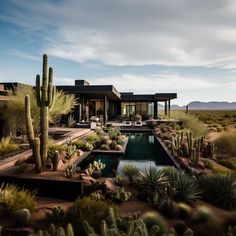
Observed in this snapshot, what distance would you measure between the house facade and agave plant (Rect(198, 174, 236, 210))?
1578 centimetres

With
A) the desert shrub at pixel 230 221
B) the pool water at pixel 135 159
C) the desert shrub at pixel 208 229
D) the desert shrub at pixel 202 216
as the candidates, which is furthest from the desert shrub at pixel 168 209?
the pool water at pixel 135 159

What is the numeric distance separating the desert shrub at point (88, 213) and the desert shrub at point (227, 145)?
10677mm

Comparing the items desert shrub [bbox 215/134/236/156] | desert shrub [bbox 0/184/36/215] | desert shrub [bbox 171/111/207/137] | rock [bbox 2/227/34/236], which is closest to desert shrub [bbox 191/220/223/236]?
rock [bbox 2/227/34/236]

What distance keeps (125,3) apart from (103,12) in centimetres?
104

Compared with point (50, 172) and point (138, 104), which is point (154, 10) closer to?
point (50, 172)

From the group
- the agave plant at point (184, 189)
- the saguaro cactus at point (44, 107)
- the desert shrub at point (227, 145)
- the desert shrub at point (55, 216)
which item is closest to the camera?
the desert shrub at point (55, 216)

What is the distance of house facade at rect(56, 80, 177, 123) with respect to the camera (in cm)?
2392

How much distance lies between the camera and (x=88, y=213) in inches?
233

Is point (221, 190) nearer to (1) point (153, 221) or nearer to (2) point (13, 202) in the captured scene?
(1) point (153, 221)

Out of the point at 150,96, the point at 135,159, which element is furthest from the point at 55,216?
the point at 150,96

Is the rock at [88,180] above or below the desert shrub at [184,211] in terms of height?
above

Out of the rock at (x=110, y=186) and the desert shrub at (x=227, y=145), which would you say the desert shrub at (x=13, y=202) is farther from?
the desert shrub at (x=227, y=145)

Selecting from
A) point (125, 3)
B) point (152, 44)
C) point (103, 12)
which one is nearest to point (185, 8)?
point (125, 3)

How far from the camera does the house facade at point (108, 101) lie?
2392cm
